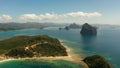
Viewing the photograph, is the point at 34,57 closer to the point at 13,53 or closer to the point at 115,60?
the point at 13,53

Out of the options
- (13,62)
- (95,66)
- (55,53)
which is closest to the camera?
(95,66)

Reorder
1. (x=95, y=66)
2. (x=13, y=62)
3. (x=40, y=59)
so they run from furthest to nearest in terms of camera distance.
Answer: (x=40, y=59) < (x=13, y=62) < (x=95, y=66)

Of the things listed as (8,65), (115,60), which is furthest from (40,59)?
(115,60)

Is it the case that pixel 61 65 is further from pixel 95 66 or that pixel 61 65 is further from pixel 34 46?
pixel 34 46

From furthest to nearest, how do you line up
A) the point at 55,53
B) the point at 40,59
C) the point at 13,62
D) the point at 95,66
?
the point at 55,53 → the point at 40,59 → the point at 13,62 → the point at 95,66

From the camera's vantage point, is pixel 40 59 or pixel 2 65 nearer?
pixel 2 65

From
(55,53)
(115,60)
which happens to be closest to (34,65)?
(55,53)

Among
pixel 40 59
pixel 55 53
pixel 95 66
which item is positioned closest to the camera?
pixel 95 66

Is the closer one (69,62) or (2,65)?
(2,65)

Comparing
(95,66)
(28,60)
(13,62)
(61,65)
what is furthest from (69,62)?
(13,62)
